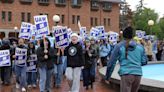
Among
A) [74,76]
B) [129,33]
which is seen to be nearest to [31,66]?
[74,76]

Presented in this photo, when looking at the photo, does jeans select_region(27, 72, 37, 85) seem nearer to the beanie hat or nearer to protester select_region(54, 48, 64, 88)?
protester select_region(54, 48, 64, 88)

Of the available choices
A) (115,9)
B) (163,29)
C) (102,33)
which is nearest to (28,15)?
(115,9)

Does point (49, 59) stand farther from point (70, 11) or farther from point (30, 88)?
point (70, 11)

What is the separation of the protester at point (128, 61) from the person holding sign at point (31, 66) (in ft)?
22.8

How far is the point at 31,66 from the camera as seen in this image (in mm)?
15594

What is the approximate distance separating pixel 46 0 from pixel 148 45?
3752cm

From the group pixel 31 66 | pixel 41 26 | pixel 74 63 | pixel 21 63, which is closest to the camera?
→ pixel 74 63

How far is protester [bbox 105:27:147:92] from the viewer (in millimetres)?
8492

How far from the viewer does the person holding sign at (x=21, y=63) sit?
14.2 meters

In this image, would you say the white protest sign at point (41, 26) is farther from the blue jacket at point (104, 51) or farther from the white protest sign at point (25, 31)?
the blue jacket at point (104, 51)

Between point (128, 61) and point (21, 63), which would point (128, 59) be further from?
point (21, 63)

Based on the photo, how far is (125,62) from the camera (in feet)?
28.1

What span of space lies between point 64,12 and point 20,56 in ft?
164

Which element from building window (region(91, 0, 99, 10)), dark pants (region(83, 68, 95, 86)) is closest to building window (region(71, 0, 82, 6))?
building window (region(91, 0, 99, 10))
